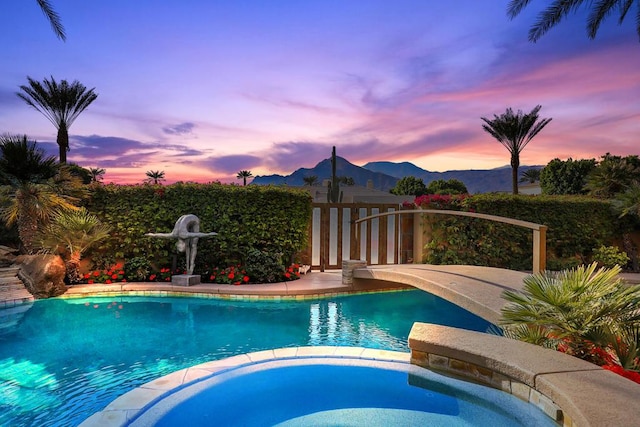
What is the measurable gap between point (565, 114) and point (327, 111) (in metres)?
7.12

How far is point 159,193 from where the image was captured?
8633 millimetres

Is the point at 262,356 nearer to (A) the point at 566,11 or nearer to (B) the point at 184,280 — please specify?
(B) the point at 184,280

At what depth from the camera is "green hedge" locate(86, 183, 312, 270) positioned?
28.1ft

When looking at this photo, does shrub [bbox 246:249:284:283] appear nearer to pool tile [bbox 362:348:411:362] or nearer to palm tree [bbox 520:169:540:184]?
pool tile [bbox 362:348:411:362]

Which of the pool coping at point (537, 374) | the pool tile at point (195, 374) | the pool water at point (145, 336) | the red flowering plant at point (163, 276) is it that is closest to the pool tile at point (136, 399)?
the pool tile at point (195, 374)

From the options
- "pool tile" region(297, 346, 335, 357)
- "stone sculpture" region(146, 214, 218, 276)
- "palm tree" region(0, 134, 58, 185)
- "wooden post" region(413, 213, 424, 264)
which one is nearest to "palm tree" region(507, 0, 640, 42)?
"wooden post" region(413, 213, 424, 264)

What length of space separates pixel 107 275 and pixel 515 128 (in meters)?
22.1

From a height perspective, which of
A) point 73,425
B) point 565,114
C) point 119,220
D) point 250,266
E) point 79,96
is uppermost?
point 79,96

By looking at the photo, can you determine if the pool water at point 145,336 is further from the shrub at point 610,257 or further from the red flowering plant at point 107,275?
the shrub at point 610,257

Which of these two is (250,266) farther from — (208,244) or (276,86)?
(276,86)

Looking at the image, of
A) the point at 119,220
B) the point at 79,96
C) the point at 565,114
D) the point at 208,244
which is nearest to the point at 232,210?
the point at 208,244

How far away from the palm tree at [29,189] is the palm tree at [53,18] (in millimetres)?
2510

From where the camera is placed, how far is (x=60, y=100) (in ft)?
61.9

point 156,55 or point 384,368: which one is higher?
point 156,55
